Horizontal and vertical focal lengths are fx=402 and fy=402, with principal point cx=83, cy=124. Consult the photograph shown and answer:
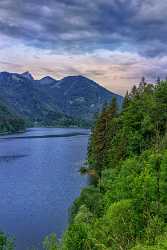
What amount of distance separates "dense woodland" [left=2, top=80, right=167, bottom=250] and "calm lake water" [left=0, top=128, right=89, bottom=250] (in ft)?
22.4

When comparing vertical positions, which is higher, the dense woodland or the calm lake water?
the dense woodland

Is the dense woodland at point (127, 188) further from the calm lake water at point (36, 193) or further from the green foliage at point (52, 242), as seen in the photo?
the calm lake water at point (36, 193)

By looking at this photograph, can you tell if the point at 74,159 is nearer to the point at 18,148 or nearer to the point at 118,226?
the point at 18,148

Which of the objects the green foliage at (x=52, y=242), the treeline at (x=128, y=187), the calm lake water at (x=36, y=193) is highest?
the treeline at (x=128, y=187)

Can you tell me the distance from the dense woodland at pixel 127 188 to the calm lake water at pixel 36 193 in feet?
22.4

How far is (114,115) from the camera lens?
93.0 meters

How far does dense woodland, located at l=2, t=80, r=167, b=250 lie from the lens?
99.3ft

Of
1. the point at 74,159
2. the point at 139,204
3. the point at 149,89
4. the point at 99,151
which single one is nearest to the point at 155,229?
the point at 139,204

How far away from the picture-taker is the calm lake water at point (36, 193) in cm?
6044

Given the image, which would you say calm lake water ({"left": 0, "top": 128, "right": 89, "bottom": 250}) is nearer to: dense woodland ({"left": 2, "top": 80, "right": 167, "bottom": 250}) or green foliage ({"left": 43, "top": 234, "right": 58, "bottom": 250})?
dense woodland ({"left": 2, "top": 80, "right": 167, "bottom": 250})

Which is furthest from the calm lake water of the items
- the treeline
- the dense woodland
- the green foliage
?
the green foliage

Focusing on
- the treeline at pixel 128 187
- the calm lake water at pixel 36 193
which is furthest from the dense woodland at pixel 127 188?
the calm lake water at pixel 36 193

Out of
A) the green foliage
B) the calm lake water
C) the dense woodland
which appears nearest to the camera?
the green foliage

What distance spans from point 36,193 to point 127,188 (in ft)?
131
